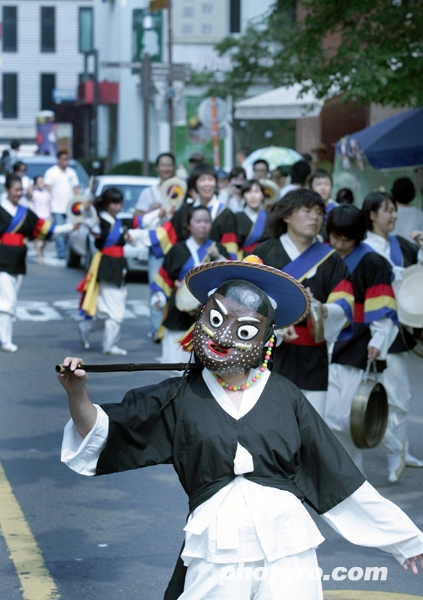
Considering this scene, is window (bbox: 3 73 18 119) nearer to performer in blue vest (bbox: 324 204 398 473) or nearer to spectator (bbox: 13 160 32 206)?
spectator (bbox: 13 160 32 206)

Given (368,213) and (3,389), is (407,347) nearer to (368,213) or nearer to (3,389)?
(368,213)

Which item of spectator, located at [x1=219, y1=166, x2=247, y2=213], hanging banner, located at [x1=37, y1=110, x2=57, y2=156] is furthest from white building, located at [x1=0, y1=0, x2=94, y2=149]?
spectator, located at [x1=219, y1=166, x2=247, y2=213]

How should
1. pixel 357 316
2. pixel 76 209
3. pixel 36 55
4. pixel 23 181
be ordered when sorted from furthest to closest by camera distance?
pixel 36 55, pixel 23 181, pixel 76 209, pixel 357 316

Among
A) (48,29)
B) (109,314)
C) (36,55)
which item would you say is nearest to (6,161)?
(109,314)

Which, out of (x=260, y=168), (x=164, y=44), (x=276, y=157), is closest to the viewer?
(x=260, y=168)

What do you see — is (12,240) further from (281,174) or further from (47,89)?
(47,89)

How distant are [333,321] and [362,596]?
161 cm

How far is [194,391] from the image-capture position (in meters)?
3.48

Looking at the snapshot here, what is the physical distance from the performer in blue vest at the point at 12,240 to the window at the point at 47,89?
5354 centimetres

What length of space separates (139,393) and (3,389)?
6188mm

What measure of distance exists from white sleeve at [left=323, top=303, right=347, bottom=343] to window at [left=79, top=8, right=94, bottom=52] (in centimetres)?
5708

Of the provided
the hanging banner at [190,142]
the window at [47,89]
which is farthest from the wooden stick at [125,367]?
the window at [47,89]

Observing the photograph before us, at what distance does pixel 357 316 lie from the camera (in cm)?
663

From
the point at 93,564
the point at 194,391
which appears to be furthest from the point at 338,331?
the point at 194,391
